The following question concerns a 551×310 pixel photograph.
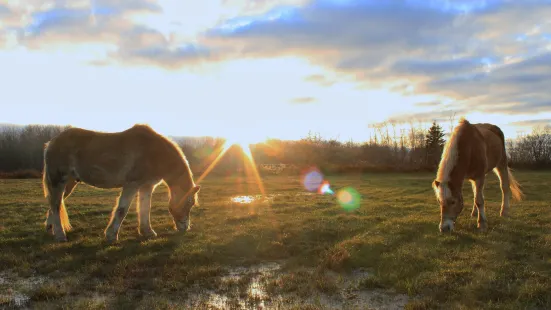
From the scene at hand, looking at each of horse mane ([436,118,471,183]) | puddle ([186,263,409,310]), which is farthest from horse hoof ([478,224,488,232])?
puddle ([186,263,409,310])

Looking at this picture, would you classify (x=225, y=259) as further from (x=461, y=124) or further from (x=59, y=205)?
(x=461, y=124)

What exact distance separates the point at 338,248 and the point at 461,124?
17.3 feet

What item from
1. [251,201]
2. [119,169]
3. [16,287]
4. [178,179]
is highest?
[119,169]

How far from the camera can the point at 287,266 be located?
6.35 m

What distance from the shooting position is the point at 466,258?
6.28 meters

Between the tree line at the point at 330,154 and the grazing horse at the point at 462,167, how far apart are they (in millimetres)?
32196

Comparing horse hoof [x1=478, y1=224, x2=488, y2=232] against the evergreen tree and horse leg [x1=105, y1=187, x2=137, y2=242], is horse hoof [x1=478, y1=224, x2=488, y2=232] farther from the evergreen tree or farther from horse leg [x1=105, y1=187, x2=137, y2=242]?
the evergreen tree

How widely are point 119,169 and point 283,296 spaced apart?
17.3ft

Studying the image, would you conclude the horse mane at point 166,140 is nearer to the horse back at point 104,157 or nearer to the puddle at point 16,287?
the horse back at point 104,157

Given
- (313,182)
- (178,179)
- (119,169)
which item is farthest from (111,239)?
(313,182)

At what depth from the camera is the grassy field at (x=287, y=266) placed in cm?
473

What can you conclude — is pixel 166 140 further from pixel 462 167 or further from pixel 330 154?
pixel 330 154

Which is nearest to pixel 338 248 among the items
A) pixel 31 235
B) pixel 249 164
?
pixel 31 235

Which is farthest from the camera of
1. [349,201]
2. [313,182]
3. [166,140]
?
[313,182]
